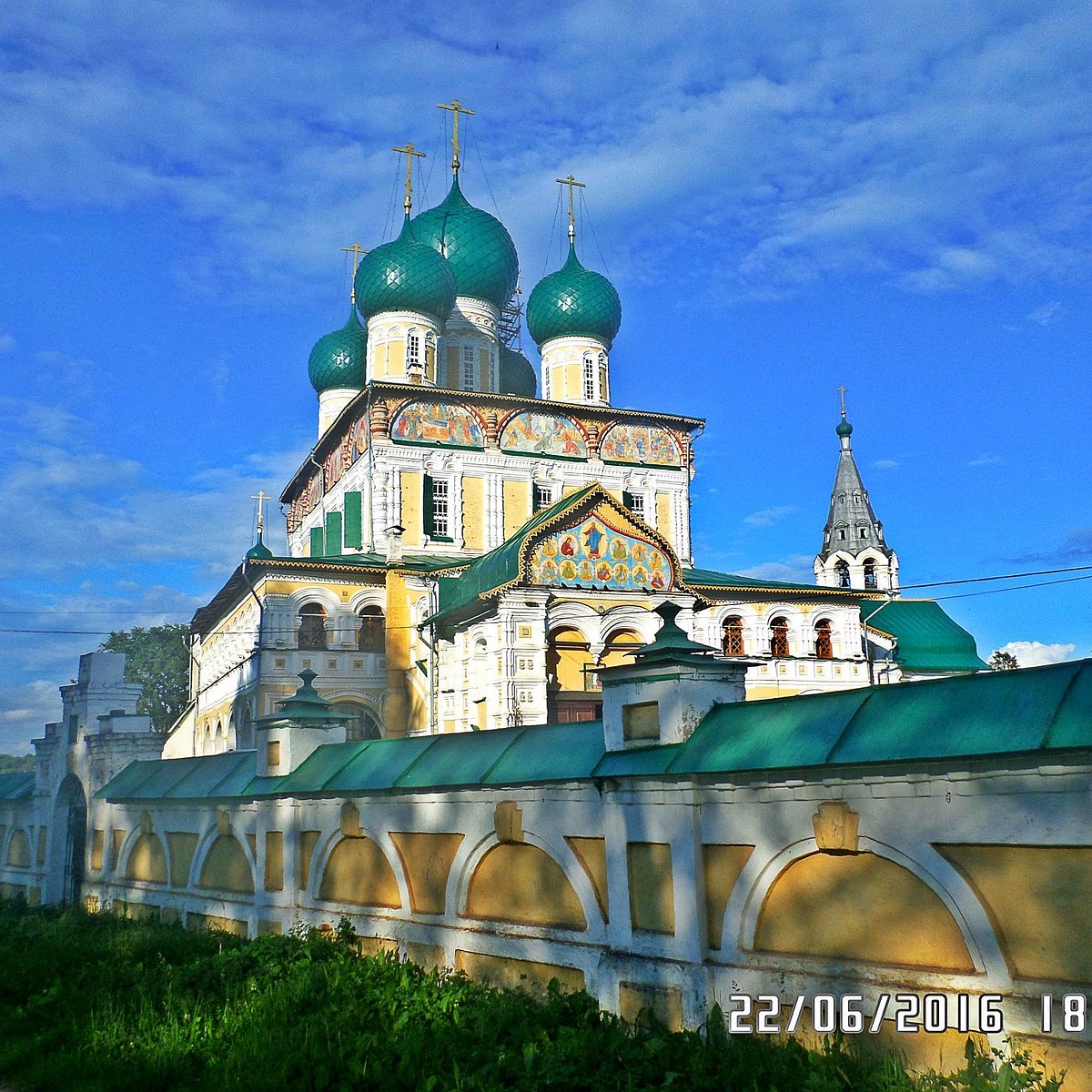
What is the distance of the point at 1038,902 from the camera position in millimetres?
6141

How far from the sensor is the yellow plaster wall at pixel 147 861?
579 inches

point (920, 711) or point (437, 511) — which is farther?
point (437, 511)

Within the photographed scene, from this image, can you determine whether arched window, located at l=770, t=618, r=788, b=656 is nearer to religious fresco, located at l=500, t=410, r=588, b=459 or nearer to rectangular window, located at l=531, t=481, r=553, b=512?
rectangular window, located at l=531, t=481, r=553, b=512

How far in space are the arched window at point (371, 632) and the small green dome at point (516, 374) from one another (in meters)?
10.5

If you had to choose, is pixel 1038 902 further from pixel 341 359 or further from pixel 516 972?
pixel 341 359

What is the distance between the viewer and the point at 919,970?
6590 mm

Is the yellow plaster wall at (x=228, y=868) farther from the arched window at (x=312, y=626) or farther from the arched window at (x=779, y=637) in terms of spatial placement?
the arched window at (x=779, y=637)

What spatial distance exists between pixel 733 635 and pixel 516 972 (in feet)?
62.4

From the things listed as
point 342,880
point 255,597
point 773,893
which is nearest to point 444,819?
point 342,880

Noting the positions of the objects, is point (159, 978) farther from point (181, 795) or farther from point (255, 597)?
point (255, 597)

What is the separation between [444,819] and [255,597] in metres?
15.4

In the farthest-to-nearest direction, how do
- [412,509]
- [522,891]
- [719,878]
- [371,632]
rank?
[412,509] → [371,632] → [522,891] → [719,878]

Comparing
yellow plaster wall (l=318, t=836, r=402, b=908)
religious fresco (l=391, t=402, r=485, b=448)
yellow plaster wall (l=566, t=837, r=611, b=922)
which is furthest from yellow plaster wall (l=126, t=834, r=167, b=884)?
religious fresco (l=391, t=402, r=485, b=448)

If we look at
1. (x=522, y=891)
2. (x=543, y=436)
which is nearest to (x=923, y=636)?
(x=543, y=436)
